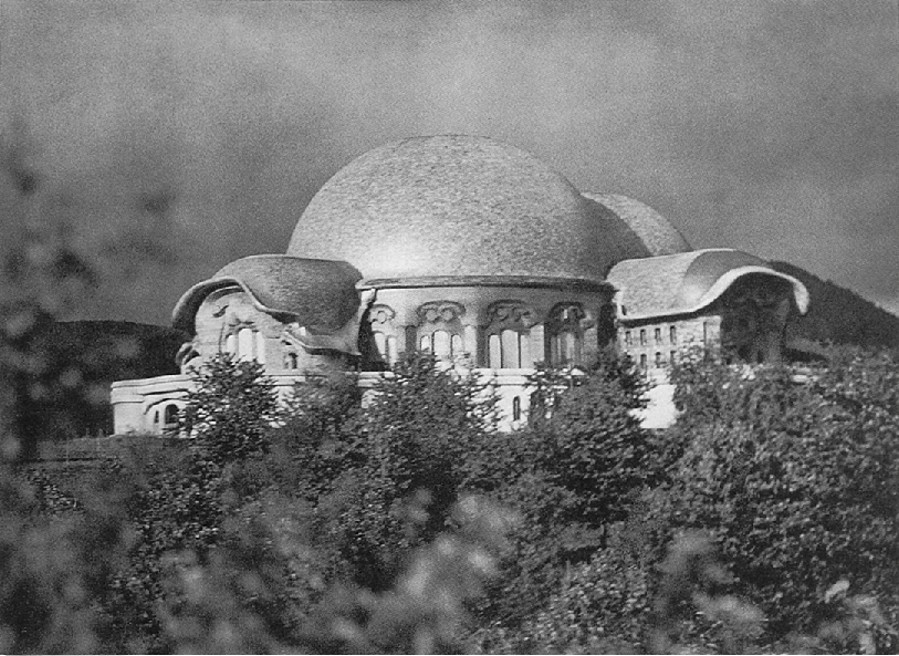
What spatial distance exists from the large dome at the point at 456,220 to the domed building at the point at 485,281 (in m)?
0.02

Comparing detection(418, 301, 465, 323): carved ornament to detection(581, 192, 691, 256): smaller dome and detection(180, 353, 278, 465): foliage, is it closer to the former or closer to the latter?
detection(581, 192, 691, 256): smaller dome

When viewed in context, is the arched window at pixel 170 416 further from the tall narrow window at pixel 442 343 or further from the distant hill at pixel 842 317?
the distant hill at pixel 842 317

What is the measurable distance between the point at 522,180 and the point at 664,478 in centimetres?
568

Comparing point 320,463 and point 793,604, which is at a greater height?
point 320,463

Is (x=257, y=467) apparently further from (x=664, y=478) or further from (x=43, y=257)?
(x=664, y=478)

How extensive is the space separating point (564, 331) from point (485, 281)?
1.20 meters

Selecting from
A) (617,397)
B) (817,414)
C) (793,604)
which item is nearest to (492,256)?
(617,397)

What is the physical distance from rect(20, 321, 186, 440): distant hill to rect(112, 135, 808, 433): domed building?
3.25 m

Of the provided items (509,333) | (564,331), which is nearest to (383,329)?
(509,333)

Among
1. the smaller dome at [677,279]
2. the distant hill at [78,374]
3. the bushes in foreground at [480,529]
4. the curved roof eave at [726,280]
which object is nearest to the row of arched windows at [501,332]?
the smaller dome at [677,279]

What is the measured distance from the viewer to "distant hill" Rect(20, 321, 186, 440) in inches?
614

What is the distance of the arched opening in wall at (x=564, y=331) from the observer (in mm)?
22531

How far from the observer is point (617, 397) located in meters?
17.4

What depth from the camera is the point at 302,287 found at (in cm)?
2128
